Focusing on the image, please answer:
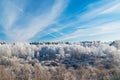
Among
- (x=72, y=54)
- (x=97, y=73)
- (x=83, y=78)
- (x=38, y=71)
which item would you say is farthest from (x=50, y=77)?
(x=72, y=54)

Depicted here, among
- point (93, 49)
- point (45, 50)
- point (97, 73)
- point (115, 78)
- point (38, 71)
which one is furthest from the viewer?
point (45, 50)

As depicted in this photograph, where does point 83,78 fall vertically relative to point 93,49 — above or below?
below

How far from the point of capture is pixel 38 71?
39.3 ft

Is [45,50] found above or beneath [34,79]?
above

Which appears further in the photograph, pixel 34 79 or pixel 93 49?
pixel 93 49

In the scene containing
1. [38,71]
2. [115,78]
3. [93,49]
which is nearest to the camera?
[115,78]

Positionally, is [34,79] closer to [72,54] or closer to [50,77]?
[50,77]

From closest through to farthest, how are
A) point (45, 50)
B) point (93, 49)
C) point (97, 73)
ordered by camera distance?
point (97, 73), point (93, 49), point (45, 50)

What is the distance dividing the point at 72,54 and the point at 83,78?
5330cm

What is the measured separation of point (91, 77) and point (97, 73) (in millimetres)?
779

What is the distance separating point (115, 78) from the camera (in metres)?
11.2

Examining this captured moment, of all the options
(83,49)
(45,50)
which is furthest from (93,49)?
(45,50)

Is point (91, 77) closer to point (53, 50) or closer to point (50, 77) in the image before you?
point (50, 77)

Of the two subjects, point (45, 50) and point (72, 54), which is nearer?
point (72, 54)
